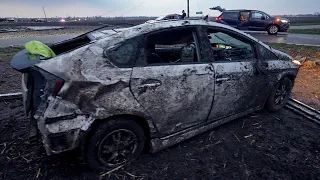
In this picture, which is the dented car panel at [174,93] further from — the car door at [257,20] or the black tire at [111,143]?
the car door at [257,20]

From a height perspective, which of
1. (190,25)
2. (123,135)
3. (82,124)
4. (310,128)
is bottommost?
(310,128)

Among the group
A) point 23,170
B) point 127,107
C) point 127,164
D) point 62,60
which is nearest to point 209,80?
point 127,107

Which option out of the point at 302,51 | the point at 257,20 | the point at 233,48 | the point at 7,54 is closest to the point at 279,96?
the point at 233,48

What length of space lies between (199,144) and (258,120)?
141cm

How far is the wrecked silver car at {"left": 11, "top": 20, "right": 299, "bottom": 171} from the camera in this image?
255cm

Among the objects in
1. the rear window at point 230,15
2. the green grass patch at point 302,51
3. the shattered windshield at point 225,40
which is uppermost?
the rear window at point 230,15

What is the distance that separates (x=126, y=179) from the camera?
286cm

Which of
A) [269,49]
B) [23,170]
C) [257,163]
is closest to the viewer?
[23,170]

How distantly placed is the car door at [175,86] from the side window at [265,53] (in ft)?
3.97

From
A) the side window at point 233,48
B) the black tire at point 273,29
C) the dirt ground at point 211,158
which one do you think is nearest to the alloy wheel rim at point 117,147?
the dirt ground at point 211,158

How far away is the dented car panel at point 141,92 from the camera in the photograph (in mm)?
2533

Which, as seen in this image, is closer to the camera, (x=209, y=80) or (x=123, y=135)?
(x=123, y=135)

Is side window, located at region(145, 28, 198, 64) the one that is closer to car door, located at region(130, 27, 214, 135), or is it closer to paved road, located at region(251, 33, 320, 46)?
car door, located at region(130, 27, 214, 135)

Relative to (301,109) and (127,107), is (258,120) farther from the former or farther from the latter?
(127,107)
